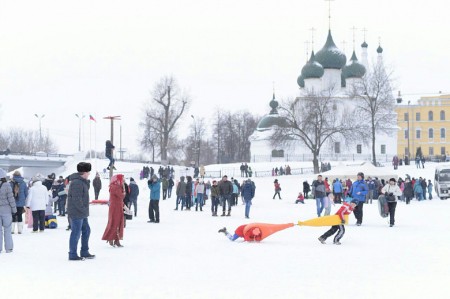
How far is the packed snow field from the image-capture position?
28.1ft

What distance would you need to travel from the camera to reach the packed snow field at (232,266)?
8555 millimetres

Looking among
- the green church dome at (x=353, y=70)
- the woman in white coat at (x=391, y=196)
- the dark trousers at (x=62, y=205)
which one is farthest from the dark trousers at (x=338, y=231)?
the green church dome at (x=353, y=70)

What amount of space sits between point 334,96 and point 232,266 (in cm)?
6841

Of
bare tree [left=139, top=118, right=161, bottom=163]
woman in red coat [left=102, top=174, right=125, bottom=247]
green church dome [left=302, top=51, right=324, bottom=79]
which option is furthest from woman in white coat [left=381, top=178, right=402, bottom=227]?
green church dome [left=302, top=51, right=324, bottom=79]

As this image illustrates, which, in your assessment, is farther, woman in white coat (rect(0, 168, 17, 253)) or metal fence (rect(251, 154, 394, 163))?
metal fence (rect(251, 154, 394, 163))

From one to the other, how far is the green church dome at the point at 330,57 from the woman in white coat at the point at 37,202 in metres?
66.0

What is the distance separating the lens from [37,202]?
1648 cm

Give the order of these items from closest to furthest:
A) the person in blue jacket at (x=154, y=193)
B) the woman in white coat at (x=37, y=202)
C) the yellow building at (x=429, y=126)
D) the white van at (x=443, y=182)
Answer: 1. the woman in white coat at (x=37, y=202)
2. the person in blue jacket at (x=154, y=193)
3. the white van at (x=443, y=182)
4. the yellow building at (x=429, y=126)

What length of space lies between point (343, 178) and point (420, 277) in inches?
1228

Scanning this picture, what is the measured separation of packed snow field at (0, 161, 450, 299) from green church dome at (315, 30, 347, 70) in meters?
63.0

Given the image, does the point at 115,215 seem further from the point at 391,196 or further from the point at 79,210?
the point at 391,196

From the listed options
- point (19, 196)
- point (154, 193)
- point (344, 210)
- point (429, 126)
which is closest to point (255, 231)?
point (344, 210)

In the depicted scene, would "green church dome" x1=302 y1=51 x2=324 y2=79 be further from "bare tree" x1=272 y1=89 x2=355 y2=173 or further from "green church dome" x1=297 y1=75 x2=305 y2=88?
"bare tree" x1=272 y1=89 x2=355 y2=173

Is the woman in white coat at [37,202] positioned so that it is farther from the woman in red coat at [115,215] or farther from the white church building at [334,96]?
the white church building at [334,96]
